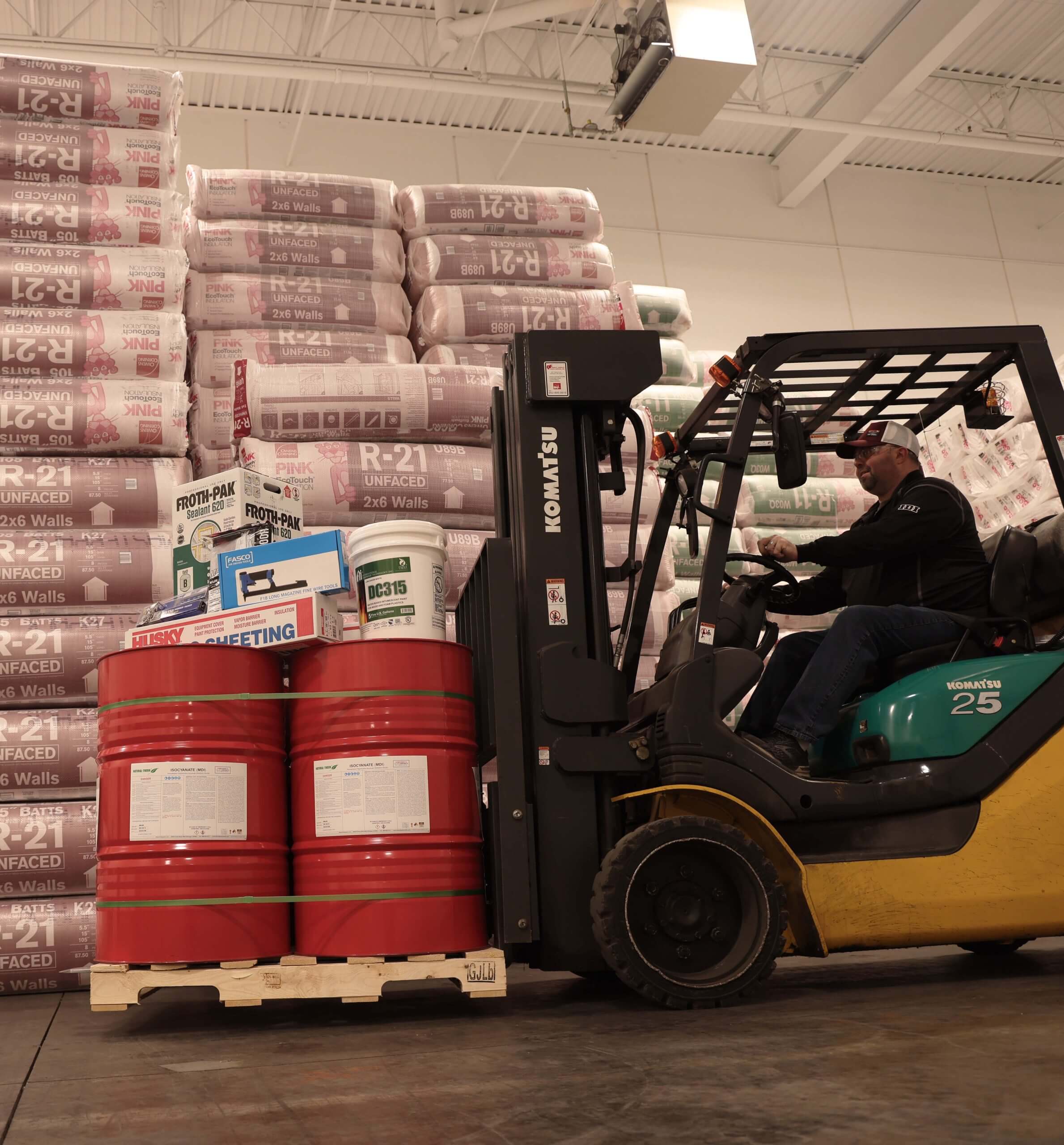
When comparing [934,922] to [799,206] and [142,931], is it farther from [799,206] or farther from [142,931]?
[799,206]

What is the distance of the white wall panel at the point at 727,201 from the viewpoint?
13.2m

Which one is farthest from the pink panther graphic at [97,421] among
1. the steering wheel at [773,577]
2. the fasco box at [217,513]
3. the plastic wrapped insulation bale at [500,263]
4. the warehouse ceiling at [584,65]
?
the warehouse ceiling at [584,65]

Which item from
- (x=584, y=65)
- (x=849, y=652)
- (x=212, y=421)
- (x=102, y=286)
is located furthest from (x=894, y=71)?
(x=849, y=652)

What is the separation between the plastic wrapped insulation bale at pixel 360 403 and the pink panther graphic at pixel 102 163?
1101 millimetres

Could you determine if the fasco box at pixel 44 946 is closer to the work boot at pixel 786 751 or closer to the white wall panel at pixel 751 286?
the work boot at pixel 786 751

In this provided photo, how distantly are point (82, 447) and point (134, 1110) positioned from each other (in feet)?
11.3

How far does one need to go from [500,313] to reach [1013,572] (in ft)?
9.54

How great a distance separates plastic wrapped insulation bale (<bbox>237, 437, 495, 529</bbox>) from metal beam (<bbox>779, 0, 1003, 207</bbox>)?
23.4 feet

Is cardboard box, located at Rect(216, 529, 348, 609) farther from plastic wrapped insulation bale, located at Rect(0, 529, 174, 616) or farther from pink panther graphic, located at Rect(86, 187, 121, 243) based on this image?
pink panther graphic, located at Rect(86, 187, 121, 243)

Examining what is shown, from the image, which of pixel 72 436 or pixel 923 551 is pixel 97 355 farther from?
pixel 923 551

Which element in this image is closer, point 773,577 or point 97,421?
point 773,577

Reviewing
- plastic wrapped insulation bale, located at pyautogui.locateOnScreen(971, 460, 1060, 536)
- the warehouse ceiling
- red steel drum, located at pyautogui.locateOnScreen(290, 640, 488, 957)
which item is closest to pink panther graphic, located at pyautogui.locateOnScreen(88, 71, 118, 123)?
red steel drum, located at pyautogui.locateOnScreen(290, 640, 488, 957)

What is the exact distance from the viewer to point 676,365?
7.01 m

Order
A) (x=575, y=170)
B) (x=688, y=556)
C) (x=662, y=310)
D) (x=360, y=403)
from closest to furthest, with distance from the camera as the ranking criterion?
(x=360, y=403) → (x=688, y=556) → (x=662, y=310) → (x=575, y=170)
